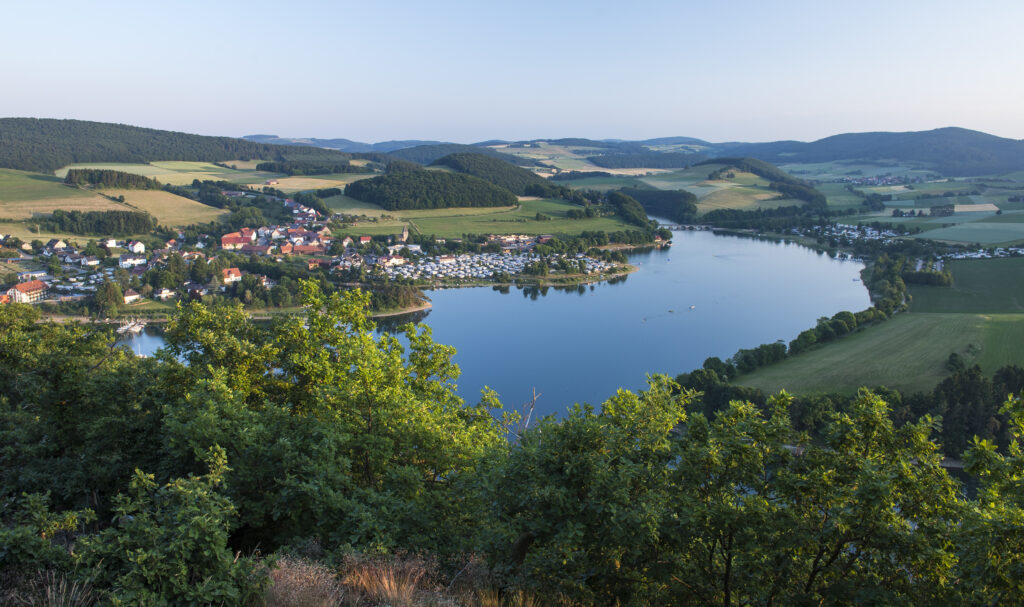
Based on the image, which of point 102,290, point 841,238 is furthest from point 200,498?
point 841,238

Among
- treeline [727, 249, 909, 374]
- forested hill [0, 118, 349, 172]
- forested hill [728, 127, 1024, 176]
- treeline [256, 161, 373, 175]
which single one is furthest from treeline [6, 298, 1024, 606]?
forested hill [728, 127, 1024, 176]

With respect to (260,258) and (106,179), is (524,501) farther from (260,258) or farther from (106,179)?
(106,179)

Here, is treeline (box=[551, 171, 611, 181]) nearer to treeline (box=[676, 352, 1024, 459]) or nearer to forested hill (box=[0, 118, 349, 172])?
forested hill (box=[0, 118, 349, 172])

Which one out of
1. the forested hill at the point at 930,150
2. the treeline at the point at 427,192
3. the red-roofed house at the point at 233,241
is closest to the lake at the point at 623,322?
the red-roofed house at the point at 233,241

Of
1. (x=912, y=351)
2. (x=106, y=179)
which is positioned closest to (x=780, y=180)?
(x=912, y=351)

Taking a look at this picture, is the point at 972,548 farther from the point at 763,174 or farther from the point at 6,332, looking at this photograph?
the point at 763,174

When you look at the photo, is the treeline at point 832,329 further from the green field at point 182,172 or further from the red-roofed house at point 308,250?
the green field at point 182,172
